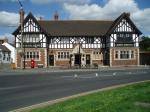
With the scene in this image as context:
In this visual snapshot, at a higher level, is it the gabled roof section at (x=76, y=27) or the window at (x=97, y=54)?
the gabled roof section at (x=76, y=27)

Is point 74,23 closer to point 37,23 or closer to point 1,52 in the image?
point 37,23

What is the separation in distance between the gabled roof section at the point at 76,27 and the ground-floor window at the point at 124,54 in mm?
4779

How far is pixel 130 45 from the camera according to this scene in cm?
6228

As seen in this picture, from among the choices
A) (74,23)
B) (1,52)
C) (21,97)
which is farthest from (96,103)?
(1,52)

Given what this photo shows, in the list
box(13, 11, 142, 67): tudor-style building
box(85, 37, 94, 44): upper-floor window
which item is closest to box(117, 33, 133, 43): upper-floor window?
box(13, 11, 142, 67): tudor-style building

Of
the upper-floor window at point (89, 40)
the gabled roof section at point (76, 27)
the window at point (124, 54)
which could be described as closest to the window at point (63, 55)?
the gabled roof section at point (76, 27)

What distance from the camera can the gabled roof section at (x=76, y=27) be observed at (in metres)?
62.7

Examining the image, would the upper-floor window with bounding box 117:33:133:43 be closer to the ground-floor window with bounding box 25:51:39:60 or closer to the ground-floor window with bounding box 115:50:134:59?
the ground-floor window with bounding box 115:50:134:59

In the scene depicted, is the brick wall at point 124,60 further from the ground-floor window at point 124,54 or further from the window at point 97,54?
the window at point 97,54

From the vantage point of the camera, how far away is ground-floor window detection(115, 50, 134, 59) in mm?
61459

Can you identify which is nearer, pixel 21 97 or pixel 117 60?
pixel 21 97

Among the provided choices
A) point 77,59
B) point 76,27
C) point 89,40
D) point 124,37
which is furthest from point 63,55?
point 124,37

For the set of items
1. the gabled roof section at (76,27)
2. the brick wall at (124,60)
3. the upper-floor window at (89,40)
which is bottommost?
the brick wall at (124,60)

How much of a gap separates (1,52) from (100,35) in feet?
97.1
